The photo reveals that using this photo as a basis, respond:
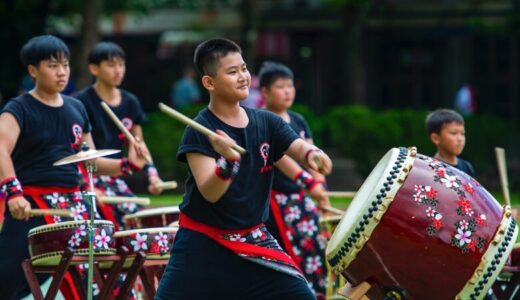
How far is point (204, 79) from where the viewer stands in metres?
6.10

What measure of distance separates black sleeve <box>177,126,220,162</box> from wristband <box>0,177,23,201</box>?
1.52m

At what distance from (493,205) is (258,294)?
49.5 inches

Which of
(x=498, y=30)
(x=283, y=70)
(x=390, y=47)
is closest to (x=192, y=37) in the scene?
(x=390, y=47)

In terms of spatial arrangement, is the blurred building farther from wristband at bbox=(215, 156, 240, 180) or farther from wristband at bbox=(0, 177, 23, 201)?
wristband at bbox=(215, 156, 240, 180)

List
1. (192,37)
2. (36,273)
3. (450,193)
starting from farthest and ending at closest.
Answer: (192,37)
(36,273)
(450,193)

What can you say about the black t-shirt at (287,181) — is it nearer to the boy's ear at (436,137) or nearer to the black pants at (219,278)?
the boy's ear at (436,137)

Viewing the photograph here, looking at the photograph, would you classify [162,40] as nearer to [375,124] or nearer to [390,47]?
[390,47]

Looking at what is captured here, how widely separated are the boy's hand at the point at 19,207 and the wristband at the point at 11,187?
28 millimetres

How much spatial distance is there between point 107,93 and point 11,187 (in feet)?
8.11

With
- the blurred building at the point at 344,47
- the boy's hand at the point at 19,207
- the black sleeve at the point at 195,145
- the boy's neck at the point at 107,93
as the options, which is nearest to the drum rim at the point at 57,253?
the boy's hand at the point at 19,207

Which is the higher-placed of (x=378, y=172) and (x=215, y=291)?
(x=378, y=172)

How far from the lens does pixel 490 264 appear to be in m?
6.09

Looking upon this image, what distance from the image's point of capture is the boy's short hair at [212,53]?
6.04 meters

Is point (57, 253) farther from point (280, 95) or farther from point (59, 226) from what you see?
point (280, 95)
